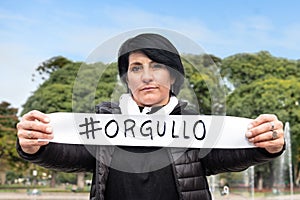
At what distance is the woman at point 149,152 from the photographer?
2.54m

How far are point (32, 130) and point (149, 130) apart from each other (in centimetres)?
61

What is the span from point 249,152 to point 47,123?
37.5 inches

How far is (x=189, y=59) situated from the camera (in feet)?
8.70

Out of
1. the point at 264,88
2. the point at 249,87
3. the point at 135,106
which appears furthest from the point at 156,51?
the point at 249,87

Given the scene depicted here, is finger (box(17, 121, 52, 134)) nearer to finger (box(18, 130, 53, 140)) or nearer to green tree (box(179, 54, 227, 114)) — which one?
finger (box(18, 130, 53, 140))

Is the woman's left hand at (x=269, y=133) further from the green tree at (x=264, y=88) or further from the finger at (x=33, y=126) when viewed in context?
the green tree at (x=264, y=88)

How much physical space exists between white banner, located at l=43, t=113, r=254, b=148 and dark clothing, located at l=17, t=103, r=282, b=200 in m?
0.04

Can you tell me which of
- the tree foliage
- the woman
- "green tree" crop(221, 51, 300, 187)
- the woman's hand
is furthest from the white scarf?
"green tree" crop(221, 51, 300, 187)

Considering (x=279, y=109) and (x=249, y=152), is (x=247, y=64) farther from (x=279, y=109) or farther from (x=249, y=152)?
(x=249, y=152)

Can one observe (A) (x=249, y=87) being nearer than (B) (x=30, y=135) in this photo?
No

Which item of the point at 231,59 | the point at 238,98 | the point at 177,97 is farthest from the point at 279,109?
the point at 177,97

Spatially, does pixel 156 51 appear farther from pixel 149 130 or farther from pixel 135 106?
pixel 149 130

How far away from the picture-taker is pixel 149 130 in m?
2.79

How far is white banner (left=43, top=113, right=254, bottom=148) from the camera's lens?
8.93 ft
